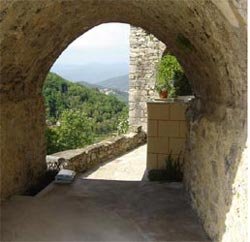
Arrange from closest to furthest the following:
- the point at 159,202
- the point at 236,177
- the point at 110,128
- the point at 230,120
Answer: the point at 236,177 → the point at 230,120 → the point at 159,202 → the point at 110,128

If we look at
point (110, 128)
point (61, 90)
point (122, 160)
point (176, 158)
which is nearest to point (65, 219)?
point (176, 158)

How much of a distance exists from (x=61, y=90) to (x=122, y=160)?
17.9m

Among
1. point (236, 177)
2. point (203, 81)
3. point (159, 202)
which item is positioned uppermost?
point (203, 81)

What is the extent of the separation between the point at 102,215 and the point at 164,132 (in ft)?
11.5

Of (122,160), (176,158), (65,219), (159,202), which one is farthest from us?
(122,160)

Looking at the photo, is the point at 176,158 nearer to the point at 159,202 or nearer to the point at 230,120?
the point at 159,202

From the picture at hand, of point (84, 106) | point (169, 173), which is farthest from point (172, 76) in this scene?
point (84, 106)

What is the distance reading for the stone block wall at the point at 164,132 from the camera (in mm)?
8266

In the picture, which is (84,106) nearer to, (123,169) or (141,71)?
(141,71)

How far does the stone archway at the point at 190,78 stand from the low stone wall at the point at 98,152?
1675mm

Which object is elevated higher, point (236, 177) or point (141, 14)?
point (141, 14)

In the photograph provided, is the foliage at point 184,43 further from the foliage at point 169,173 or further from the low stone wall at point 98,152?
the low stone wall at point 98,152

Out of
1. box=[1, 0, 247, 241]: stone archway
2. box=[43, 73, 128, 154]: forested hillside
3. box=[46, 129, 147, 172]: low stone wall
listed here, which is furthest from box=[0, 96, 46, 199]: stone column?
box=[43, 73, 128, 154]: forested hillside

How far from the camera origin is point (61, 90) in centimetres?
2791
